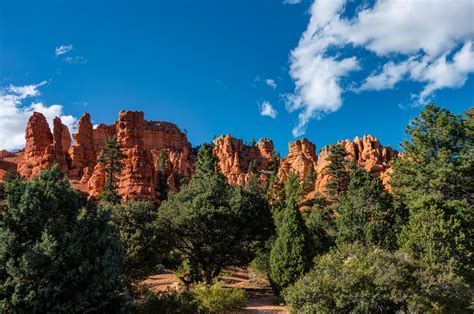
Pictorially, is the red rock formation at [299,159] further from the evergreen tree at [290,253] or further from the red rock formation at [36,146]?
the evergreen tree at [290,253]

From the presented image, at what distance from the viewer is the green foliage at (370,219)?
25.3m

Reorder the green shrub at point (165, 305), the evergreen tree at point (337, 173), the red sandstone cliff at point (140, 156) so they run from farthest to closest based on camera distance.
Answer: the red sandstone cliff at point (140, 156) < the evergreen tree at point (337, 173) < the green shrub at point (165, 305)

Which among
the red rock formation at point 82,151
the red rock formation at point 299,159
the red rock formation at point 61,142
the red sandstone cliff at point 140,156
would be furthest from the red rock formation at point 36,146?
the red rock formation at point 299,159

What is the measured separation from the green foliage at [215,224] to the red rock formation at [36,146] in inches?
1825

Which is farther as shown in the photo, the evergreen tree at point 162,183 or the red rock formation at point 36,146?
the red rock formation at point 36,146

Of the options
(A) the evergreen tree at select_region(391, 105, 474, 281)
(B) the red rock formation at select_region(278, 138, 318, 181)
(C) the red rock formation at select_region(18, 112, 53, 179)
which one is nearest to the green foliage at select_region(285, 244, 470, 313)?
(A) the evergreen tree at select_region(391, 105, 474, 281)

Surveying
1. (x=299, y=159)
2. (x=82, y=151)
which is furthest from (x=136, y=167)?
(x=299, y=159)

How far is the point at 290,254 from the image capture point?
64.6ft

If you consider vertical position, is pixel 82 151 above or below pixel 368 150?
below

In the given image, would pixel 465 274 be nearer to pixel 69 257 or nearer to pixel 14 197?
pixel 69 257

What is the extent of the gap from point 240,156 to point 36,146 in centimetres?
5684

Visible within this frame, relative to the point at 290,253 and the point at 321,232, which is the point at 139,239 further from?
the point at 321,232

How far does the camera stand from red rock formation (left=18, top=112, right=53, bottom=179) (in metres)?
62.7

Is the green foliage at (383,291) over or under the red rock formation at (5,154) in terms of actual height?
under
